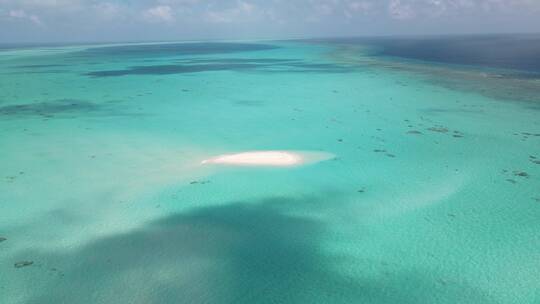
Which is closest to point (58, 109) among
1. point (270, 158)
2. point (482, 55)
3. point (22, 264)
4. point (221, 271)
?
point (270, 158)

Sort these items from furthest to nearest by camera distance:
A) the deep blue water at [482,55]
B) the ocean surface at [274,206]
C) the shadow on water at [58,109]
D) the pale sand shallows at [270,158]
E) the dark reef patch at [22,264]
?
the deep blue water at [482,55] → the shadow on water at [58,109] → the pale sand shallows at [270,158] → the dark reef patch at [22,264] → the ocean surface at [274,206]

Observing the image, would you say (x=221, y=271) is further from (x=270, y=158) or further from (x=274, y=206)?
(x=270, y=158)

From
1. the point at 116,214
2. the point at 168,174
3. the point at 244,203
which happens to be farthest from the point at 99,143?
the point at 244,203

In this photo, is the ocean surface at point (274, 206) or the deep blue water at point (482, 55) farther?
the deep blue water at point (482, 55)

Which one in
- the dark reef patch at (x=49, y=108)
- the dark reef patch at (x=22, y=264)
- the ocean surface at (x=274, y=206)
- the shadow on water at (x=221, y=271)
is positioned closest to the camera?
the shadow on water at (x=221, y=271)

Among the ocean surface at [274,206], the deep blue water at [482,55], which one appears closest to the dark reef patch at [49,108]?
the ocean surface at [274,206]

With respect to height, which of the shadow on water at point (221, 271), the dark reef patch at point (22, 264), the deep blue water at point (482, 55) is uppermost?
the deep blue water at point (482, 55)

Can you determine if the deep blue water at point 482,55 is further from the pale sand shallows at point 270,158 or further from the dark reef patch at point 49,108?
the dark reef patch at point 49,108

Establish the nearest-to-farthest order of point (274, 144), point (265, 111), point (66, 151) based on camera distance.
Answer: point (66, 151) → point (274, 144) → point (265, 111)

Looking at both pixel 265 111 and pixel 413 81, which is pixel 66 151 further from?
pixel 413 81
